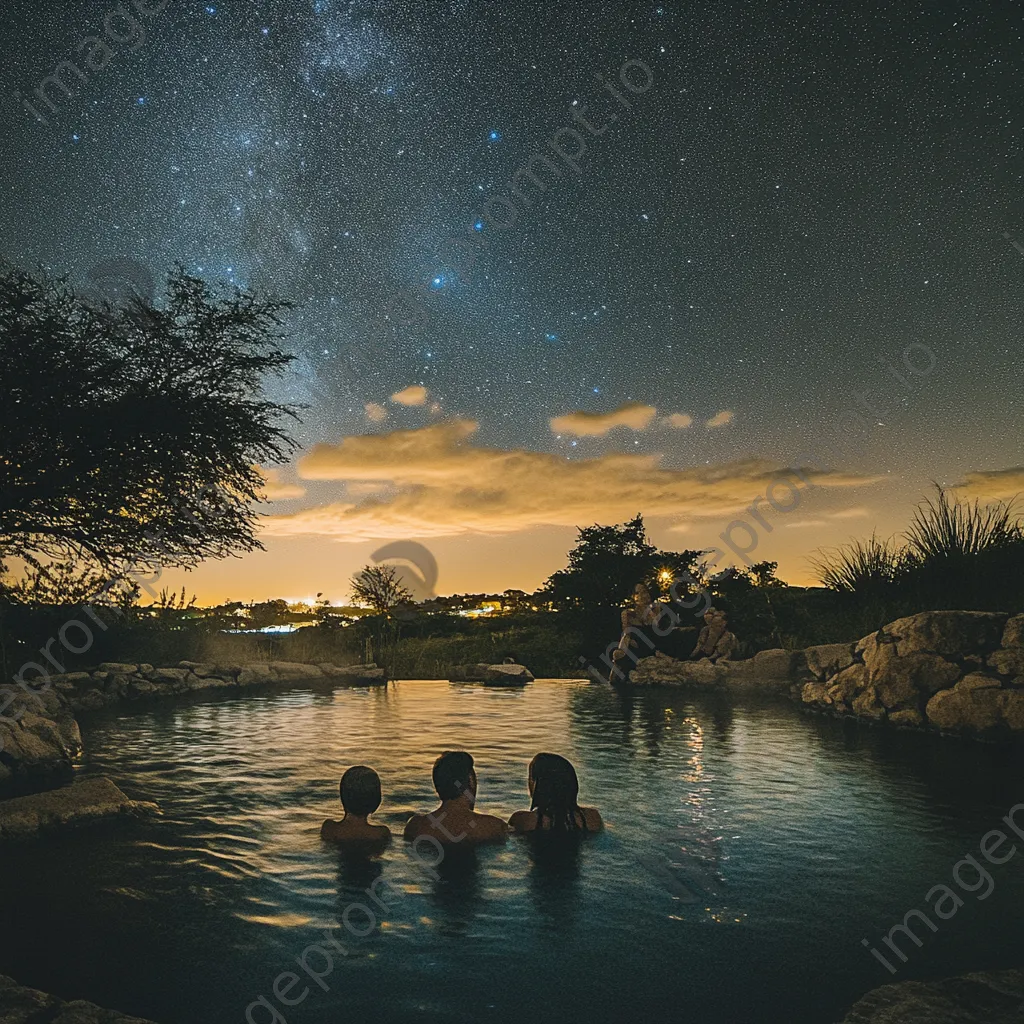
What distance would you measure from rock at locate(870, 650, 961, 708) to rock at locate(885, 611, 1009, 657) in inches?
6.8

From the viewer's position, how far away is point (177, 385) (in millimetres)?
13180

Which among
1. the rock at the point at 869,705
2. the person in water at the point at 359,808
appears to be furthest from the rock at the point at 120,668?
the rock at the point at 869,705

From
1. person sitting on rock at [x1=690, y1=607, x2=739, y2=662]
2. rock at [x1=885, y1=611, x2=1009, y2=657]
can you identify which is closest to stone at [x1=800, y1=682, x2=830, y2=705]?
rock at [x1=885, y1=611, x2=1009, y2=657]

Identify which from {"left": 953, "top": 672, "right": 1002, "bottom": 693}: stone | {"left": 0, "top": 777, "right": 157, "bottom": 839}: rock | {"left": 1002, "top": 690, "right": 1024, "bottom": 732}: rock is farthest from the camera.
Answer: {"left": 953, "top": 672, "right": 1002, "bottom": 693}: stone

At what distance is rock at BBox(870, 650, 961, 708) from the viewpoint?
46.3 ft

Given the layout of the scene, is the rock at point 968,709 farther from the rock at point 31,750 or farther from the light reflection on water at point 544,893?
the rock at point 31,750

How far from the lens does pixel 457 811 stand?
7.11 m

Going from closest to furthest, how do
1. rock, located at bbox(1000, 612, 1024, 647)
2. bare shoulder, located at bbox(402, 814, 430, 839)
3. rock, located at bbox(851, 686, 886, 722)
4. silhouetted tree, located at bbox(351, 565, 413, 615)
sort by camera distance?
bare shoulder, located at bbox(402, 814, 430, 839) → rock, located at bbox(1000, 612, 1024, 647) → rock, located at bbox(851, 686, 886, 722) → silhouetted tree, located at bbox(351, 565, 413, 615)

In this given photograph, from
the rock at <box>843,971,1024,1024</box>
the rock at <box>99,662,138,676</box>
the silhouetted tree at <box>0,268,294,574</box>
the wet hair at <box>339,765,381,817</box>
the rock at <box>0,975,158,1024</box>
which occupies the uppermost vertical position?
the silhouetted tree at <box>0,268,294,574</box>

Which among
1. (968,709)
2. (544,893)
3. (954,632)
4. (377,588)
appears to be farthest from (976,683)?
(377,588)

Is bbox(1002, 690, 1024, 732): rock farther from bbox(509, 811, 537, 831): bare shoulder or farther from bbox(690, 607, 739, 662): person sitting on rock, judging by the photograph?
bbox(690, 607, 739, 662): person sitting on rock

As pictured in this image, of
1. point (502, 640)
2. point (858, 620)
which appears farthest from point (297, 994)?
point (502, 640)

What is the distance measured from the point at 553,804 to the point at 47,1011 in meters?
4.55

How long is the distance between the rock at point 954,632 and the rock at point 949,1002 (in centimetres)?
1119
